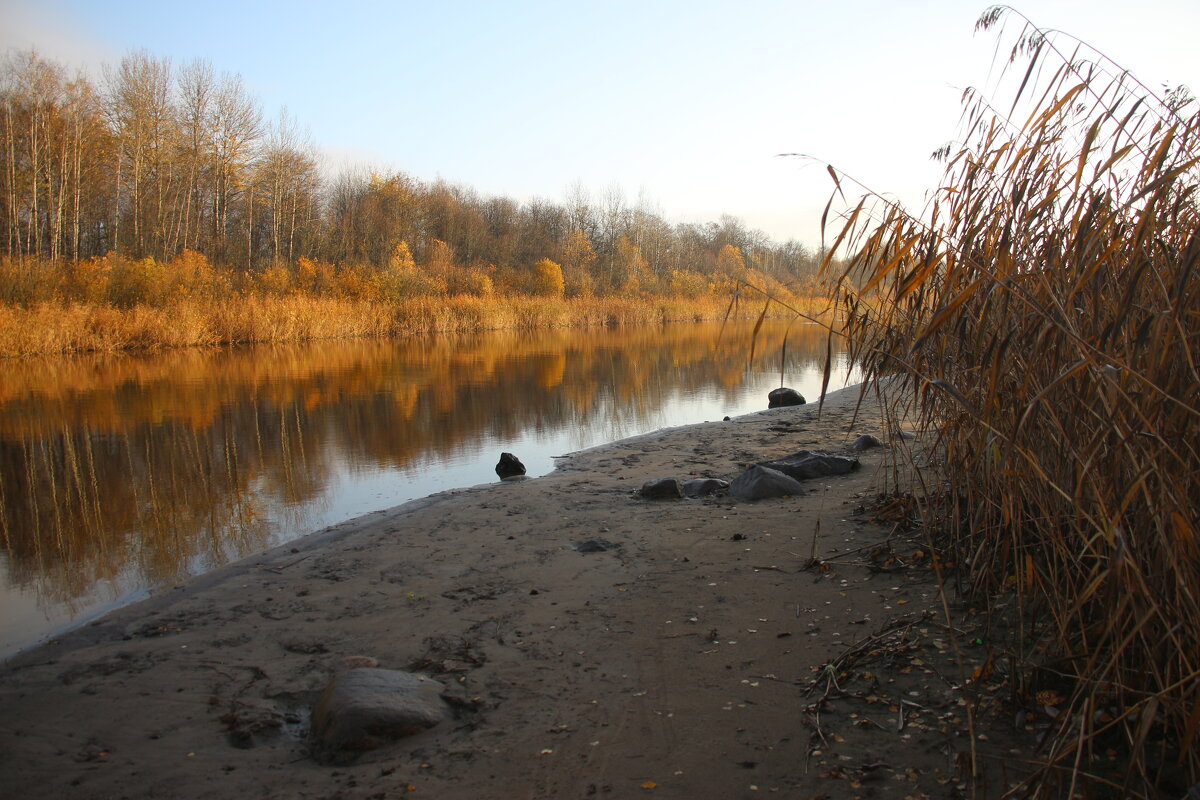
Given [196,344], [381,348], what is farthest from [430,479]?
[196,344]

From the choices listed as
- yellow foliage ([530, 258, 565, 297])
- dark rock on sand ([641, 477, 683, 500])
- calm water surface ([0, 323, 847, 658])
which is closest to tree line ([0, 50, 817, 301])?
yellow foliage ([530, 258, 565, 297])

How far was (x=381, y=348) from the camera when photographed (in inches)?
1033

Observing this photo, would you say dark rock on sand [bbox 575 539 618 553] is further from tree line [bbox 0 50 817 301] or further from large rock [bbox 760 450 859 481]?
tree line [bbox 0 50 817 301]

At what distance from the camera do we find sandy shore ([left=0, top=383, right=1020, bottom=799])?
262 cm

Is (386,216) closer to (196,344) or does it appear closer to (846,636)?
(196,344)

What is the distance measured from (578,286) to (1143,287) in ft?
157

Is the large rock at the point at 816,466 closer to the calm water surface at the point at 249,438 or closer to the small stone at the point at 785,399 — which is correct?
the calm water surface at the point at 249,438

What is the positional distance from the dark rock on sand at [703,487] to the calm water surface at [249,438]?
250 centimetres

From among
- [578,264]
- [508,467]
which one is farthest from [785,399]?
[578,264]

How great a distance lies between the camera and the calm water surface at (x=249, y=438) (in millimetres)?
5855

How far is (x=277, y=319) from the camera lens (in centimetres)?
2809

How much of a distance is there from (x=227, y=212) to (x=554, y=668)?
44.4 metres

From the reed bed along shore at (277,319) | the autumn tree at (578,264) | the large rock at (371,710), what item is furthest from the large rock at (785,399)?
the autumn tree at (578,264)

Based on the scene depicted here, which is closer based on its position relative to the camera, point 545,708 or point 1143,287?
point 1143,287
